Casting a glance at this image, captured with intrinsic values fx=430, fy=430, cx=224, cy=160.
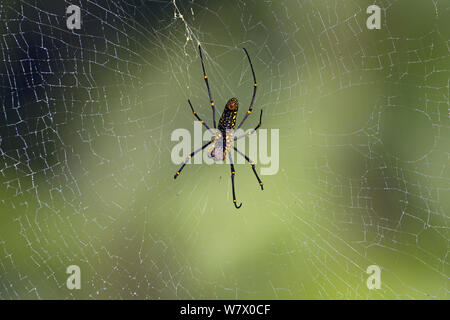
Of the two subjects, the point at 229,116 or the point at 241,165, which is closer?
the point at 229,116

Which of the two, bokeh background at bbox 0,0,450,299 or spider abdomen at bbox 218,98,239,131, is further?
bokeh background at bbox 0,0,450,299

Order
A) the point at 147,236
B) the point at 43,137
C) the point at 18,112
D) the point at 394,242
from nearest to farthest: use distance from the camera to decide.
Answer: the point at 18,112, the point at 43,137, the point at 394,242, the point at 147,236

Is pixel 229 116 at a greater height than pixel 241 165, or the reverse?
pixel 229 116

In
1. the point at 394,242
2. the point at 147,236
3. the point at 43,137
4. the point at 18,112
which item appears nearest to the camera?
the point at 18,112

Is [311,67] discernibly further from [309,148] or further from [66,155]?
[66,155]

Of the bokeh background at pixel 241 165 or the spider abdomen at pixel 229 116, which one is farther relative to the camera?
the bokeh background at pixel 241 165

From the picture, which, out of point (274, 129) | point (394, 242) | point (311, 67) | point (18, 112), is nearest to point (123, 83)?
point (18, 112)

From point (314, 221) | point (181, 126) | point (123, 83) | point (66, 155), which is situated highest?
point (123, 83)

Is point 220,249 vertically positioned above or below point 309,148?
below
